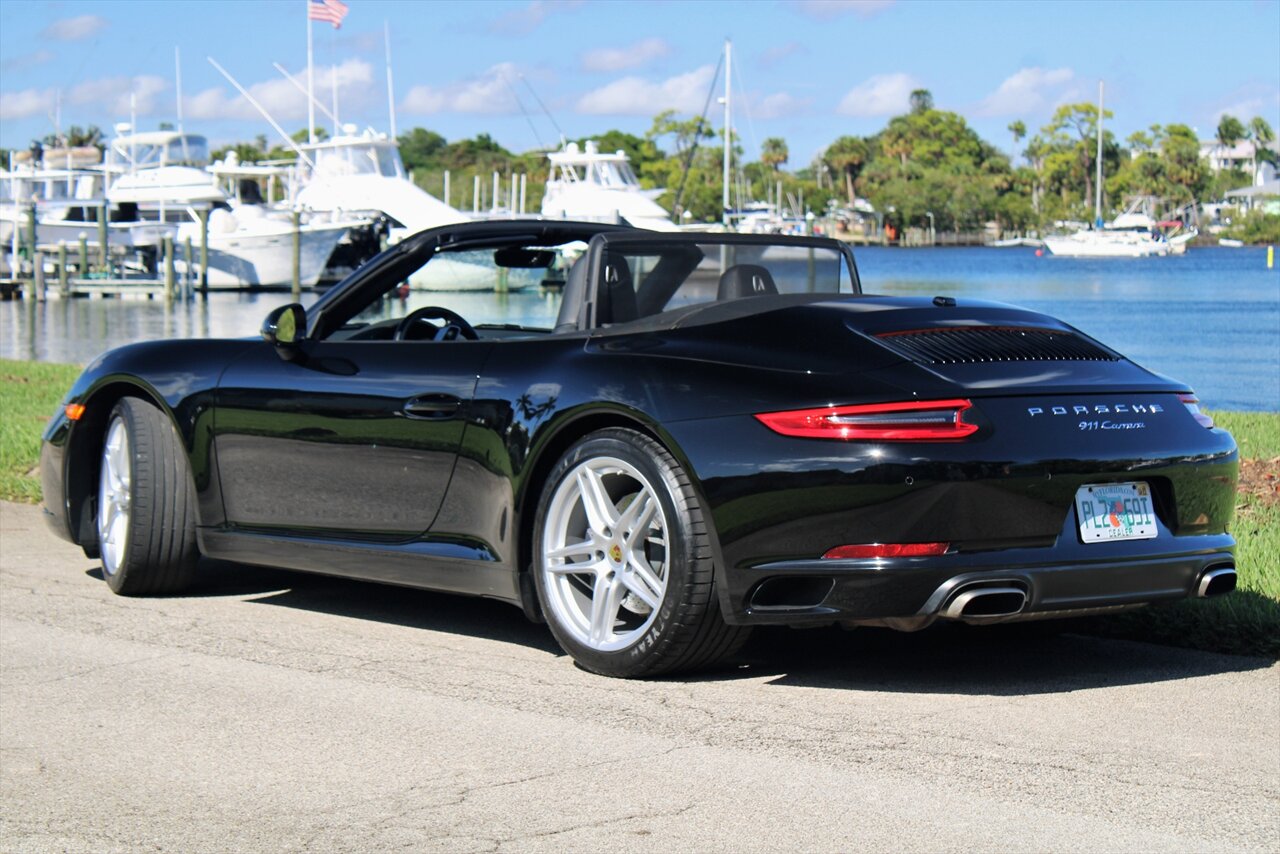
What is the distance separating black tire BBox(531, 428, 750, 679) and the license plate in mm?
1014

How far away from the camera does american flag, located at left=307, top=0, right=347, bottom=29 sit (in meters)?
47.3

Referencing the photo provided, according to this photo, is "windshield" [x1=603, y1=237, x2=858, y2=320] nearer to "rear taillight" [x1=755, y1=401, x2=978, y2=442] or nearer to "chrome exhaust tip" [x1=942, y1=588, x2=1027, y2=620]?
"rear taillight" [x1=755, y1=401, x2=978, y2=442]

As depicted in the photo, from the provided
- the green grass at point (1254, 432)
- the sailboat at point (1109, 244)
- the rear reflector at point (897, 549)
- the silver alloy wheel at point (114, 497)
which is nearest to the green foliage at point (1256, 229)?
the sailboat at point (1109, 244)

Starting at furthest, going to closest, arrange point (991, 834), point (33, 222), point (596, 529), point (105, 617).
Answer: point (33, 222) → point (105, 617) → point (596, 529) → point (991, 834)

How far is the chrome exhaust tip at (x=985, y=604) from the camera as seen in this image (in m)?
4.65

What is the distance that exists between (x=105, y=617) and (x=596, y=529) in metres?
2.17

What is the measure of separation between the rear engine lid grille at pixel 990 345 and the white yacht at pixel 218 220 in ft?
177

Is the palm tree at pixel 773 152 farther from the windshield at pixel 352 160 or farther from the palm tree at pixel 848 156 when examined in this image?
the windshield at pixel 352 160

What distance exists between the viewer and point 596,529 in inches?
204

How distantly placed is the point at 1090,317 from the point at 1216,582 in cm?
4109

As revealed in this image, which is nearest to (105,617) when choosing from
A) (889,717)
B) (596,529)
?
(596,529)

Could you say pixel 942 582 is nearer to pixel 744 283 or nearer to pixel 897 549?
pixel 897 549

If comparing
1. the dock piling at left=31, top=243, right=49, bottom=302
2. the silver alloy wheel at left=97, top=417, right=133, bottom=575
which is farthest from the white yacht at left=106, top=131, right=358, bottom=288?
the silver alloy wheel at left=97, top=417, right=133, bottom=575

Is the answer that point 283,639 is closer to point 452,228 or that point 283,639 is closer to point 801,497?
point 452,228
